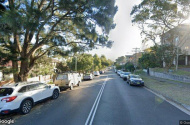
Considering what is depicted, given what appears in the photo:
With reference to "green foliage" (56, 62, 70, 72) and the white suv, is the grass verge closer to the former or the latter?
the white suv

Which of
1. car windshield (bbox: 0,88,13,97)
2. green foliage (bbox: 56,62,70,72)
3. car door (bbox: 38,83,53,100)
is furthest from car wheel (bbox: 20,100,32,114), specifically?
green foliage (bbox: 56,62,70,72)

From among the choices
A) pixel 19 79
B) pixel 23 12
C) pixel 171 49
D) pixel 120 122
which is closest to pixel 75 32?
pixel 23 12

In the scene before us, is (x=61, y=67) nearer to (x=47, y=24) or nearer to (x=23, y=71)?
(x=23, y=71)

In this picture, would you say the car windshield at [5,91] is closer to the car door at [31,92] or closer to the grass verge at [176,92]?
the car door at [31,92]

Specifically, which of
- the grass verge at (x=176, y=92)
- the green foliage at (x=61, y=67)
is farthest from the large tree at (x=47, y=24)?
the green foliage at (x=61, y=67)

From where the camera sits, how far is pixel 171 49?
57.9 ft

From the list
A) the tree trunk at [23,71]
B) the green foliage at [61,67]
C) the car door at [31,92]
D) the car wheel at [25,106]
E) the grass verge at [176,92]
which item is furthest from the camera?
the green foliage at [61,67]

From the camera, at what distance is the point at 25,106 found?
5.96 metres

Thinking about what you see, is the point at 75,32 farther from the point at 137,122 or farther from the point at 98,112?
the point at 137,122

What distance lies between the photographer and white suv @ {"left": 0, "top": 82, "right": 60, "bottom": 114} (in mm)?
5293

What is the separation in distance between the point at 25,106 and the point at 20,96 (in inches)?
24.3

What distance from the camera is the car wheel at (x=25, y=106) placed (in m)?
5.75

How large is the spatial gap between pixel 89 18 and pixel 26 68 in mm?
6945

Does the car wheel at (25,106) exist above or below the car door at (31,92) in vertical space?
below
